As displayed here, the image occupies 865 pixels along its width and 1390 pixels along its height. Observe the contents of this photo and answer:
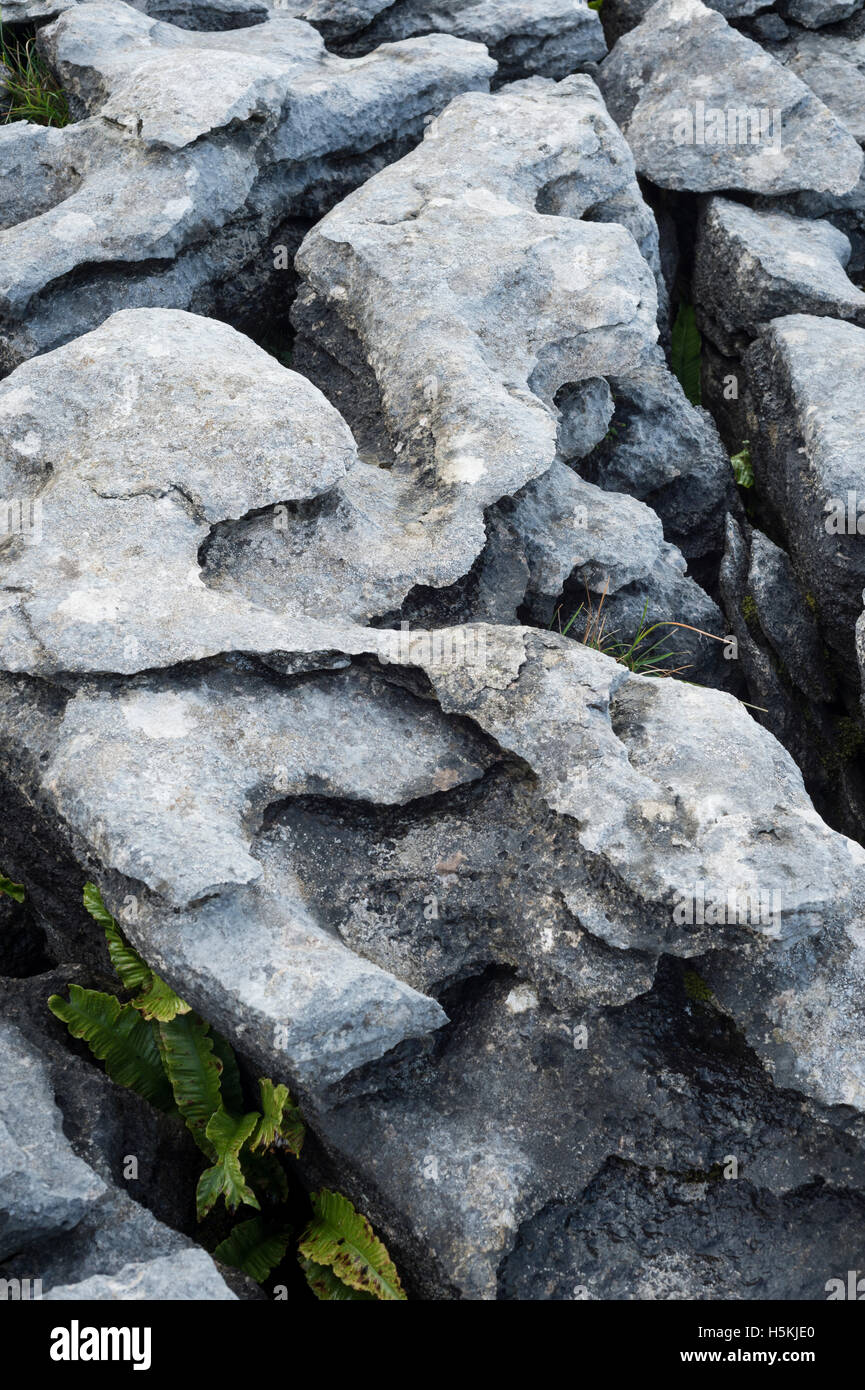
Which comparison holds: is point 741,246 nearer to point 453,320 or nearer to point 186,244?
point 453,320

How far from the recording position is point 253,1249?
660cm

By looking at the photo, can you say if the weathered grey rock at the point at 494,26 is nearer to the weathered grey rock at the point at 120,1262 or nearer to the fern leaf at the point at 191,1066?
the fern leaf at the point at 191,1066

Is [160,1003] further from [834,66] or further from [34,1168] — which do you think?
[834,66]

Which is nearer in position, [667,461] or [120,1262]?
[120,1262]

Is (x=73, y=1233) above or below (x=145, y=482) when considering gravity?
below

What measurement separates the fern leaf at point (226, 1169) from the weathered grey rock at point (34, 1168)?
0.61 m

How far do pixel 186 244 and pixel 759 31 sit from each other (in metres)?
7.93

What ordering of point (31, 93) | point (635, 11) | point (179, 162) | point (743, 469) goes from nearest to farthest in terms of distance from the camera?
point (179, 162) → point (743, 469) → point (31, 93) → point (635, 11)

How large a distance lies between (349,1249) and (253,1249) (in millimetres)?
639

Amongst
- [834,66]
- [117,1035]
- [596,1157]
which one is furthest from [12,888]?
[834,66]

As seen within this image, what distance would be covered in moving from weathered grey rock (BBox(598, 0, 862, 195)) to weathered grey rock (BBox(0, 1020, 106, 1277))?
10.1 m

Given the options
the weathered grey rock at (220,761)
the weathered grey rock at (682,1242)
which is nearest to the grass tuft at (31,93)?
the weathered grey rock at (220,761)

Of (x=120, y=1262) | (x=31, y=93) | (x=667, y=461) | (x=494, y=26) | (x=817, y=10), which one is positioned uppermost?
(x=817, y=10)

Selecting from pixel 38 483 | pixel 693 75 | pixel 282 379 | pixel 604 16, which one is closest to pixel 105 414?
pixel 38 483
